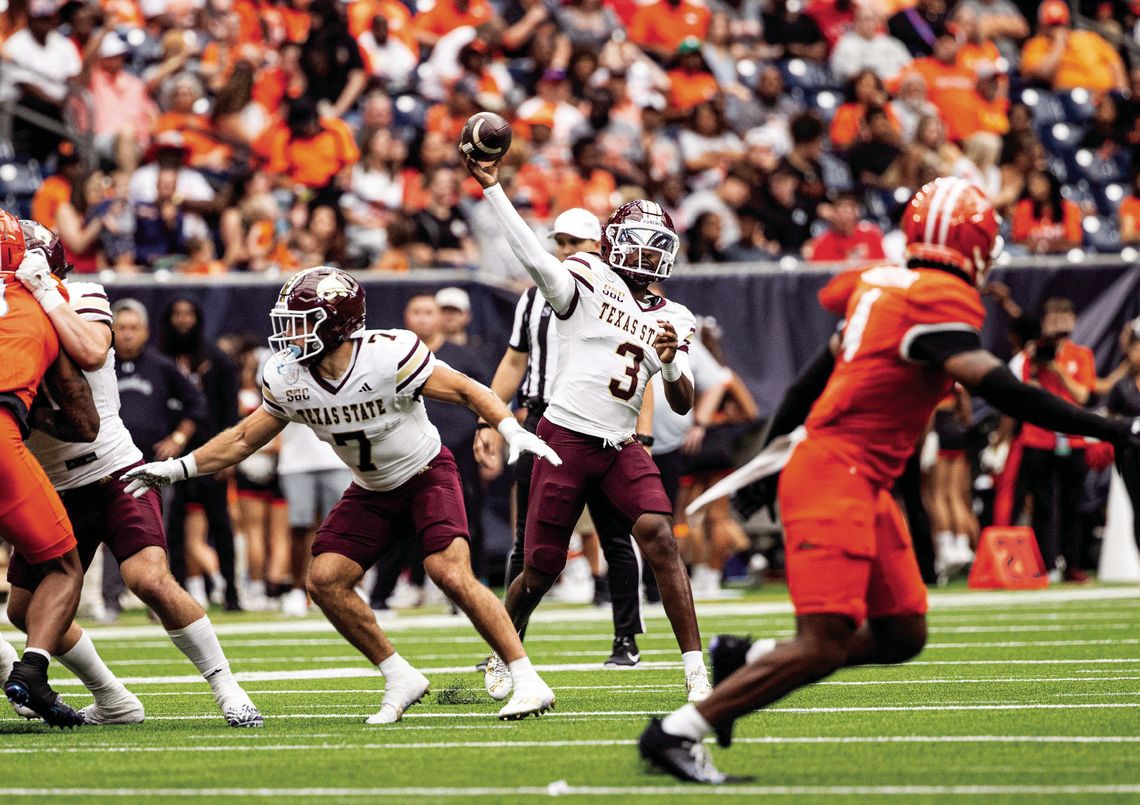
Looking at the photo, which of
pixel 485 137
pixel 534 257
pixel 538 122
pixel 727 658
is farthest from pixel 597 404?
pixel 538 122

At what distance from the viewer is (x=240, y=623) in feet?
40.8

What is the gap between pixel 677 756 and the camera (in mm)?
5129

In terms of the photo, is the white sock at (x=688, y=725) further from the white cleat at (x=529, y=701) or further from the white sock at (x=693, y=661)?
the white sock at (x=693, y=661)

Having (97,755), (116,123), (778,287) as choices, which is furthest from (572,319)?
(116,123)

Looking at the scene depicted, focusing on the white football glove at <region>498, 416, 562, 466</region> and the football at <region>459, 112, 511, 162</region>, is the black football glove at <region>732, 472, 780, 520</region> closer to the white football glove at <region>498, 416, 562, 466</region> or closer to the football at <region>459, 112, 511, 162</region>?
the white football glove at <region>498, 416, 562, 466</region>

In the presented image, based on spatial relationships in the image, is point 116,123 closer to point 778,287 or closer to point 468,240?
point 468,240

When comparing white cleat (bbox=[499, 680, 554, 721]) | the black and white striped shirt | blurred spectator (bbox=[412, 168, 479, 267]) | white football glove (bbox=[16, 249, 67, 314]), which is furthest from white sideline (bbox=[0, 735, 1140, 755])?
blurred spectator (bbox=[412, 168, 479, 267])

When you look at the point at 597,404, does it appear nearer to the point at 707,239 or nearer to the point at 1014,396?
the point at 1014,396

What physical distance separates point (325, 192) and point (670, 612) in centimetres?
951

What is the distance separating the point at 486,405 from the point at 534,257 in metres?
0.76

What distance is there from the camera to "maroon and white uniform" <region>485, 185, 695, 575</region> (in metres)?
7.69

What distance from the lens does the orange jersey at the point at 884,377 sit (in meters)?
5.22

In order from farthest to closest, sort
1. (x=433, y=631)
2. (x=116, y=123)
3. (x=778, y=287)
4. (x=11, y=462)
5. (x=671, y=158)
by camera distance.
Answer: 1. (x=671, y=158)
2. (x=116, y=123)
3. (x=778, y=287)
4. (x=433, y=631)
5. (x=11, y=462)

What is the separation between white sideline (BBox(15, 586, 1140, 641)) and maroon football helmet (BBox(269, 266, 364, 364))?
511cm
